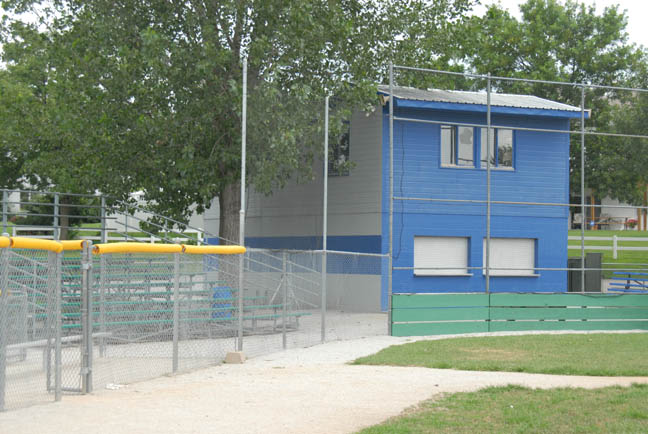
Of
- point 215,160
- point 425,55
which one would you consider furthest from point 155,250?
point 425,55

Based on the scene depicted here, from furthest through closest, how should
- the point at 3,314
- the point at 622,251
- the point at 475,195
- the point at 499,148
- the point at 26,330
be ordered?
the point at 622,251, the point at 499,148, the point at 475,195, the point at 26,330, the point at 3,314

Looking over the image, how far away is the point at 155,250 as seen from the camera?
1172 centimetres

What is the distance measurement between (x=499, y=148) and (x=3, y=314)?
18.9 meters

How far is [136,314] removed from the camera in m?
11.9

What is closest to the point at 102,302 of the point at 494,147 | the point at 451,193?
the point at 451,193

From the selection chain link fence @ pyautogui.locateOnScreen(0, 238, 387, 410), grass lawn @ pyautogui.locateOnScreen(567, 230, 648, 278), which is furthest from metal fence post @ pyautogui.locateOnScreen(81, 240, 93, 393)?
grass lawn @ pyautogui.locateOnScreen(567, 230, 648, 278)

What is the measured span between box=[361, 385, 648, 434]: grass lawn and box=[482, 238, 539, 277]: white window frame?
14848 mm

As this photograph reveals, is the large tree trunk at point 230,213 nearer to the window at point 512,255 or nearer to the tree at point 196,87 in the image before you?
the tree at point 196,87

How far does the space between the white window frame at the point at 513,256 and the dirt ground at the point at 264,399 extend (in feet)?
40.2

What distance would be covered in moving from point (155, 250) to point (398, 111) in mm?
13549

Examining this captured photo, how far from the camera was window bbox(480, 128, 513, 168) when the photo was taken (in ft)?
83.3

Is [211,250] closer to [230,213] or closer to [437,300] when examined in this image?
[437,300]

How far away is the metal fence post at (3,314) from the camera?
28.7ft

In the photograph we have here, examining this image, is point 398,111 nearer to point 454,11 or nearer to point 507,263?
point 454,11
